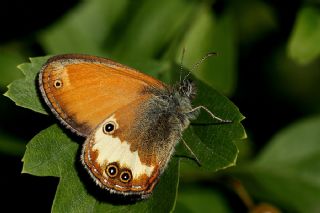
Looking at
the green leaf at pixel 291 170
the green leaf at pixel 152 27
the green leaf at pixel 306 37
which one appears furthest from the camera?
the green leaf at pixel 152 27

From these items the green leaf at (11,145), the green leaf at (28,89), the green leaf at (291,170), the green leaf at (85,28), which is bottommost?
the green leaf at (11,145)

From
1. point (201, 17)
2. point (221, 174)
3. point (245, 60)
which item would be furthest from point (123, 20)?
point (221, 174)

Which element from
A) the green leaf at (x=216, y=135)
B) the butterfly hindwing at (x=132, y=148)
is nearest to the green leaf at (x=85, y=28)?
the butterfly hindwing at (x=132, y=148)

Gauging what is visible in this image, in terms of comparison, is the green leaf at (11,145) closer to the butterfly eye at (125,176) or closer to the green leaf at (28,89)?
the green leaf at (28,89)

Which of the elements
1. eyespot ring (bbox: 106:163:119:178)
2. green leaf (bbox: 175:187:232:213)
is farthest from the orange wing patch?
green leaf (bbox: 175:187:232:213)

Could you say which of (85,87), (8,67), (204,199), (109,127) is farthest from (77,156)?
(8,67)

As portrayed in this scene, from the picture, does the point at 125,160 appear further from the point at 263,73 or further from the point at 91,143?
the point at 263,73

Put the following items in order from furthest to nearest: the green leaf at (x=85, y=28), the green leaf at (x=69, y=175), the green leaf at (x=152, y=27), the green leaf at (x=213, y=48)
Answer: the green leaf at (x=85, y=28)
the green leaf at (x=152, y=27)
the green leaf at (x=213, y=48)
the green leaf at (x=69, y=175)
